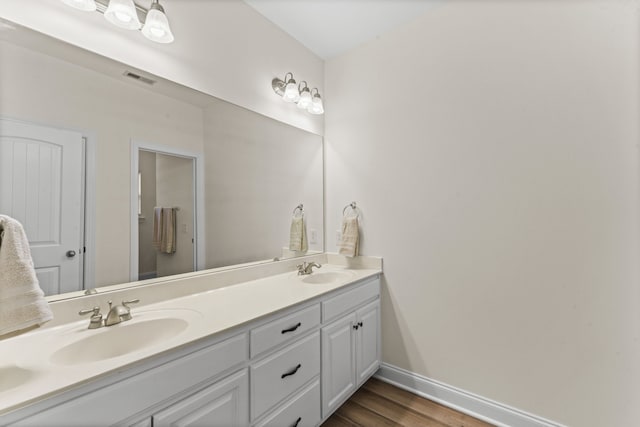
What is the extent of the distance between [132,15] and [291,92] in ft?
3.24

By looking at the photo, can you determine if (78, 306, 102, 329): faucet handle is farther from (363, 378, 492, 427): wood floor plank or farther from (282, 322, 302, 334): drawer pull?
(363, 378, 492, 427): wood floor plank

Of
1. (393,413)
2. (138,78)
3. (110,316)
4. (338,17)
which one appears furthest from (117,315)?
(338,17)

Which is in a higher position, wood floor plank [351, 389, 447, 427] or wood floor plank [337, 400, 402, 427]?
wood floor plank [337, 400, 402, 427]

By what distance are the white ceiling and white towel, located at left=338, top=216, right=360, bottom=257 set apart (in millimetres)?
1384

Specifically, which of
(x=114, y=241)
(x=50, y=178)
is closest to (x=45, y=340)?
(x=114, y=241)

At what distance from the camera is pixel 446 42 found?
5.81 ft

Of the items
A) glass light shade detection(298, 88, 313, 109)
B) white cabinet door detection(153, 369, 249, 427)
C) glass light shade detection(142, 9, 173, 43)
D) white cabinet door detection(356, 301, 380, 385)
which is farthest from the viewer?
glass light shade detection(298, 88, 313, 109)

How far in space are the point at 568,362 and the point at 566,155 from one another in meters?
1.05

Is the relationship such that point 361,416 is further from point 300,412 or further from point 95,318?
point 95,318

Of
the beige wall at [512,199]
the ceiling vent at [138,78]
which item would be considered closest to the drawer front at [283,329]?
the beige wall at [512,199]

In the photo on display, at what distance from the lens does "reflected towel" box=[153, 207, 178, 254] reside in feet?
4.39

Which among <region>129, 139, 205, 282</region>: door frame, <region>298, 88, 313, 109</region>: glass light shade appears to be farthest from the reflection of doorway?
<region>298, 88, 313, 109</region>: glass light shade

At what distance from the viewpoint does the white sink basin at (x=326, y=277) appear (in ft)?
6.30

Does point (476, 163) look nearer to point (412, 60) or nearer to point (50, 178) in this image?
point (412, 60)
